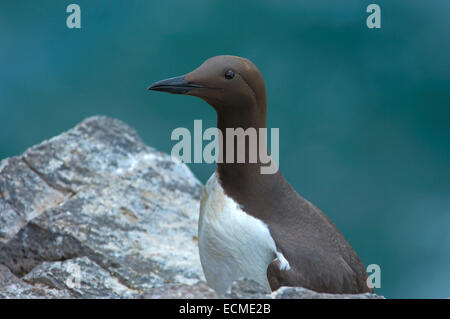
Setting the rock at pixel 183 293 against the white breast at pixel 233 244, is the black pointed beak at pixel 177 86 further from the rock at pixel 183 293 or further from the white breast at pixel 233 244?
the rock at pixel 183 293

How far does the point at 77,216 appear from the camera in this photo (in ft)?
21.5

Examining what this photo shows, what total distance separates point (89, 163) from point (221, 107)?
278cm

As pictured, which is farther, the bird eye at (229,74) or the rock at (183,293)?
the bird eye at (229,74)

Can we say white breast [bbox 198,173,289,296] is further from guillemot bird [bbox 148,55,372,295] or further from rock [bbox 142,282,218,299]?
rock [bbox 142,282,218,299]

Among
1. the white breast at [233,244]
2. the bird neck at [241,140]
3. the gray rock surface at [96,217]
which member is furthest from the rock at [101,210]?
the bird neck at [241,140]

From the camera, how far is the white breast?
473 cm

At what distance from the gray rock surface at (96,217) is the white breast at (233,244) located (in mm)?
922

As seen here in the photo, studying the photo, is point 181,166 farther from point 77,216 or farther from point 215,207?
point 215,207

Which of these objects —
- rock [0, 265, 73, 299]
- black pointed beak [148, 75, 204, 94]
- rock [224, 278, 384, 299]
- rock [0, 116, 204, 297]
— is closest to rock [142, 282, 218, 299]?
rock [224, 278, 384, 299]

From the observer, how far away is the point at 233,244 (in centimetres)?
476

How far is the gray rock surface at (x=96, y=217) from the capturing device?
19.3 ft

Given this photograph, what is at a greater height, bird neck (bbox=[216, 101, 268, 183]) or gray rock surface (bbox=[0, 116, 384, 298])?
bird neck (bbox=[216, 101, 268, 183])

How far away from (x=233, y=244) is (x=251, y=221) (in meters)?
0.17
